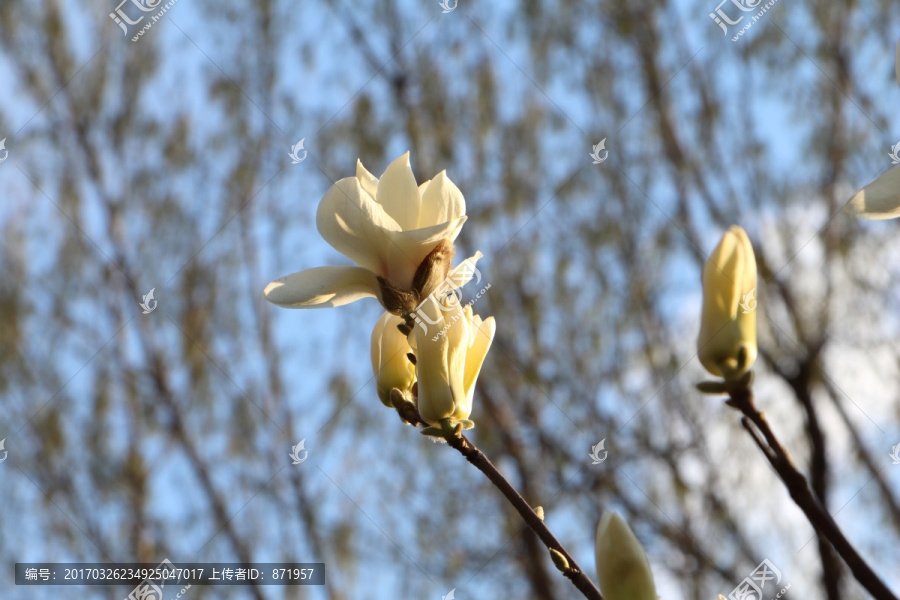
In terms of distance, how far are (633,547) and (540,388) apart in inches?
81.5

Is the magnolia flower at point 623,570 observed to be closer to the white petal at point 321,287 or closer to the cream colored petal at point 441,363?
the cream colored petal at point 441,363

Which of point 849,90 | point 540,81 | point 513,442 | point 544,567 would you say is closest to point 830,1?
point 849,90

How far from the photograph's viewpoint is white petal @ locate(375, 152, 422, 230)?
24.3 inches

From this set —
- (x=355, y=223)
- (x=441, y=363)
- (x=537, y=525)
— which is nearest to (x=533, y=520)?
(x=537, y=525)

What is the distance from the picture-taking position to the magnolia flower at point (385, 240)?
0.59 meters

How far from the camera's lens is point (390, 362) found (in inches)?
23.5

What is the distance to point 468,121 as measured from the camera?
9.24 feet

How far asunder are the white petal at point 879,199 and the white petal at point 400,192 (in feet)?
0.92

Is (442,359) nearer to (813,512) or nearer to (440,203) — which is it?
(440,203)

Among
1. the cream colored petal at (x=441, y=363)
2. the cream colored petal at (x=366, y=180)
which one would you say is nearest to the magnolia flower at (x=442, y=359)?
→ the cream colored petal at (x=441, y=363)

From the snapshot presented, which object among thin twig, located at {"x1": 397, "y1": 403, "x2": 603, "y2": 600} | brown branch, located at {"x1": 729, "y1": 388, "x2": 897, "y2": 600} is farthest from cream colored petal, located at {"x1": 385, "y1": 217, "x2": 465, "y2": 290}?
brown branch, located at {"x1": 729, "y1": 388, "x2": 897, "y2": 600}

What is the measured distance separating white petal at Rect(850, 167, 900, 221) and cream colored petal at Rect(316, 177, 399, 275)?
0.28m

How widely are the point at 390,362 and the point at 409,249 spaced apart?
0.25ft

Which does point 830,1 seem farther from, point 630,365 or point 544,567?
point 544,567
